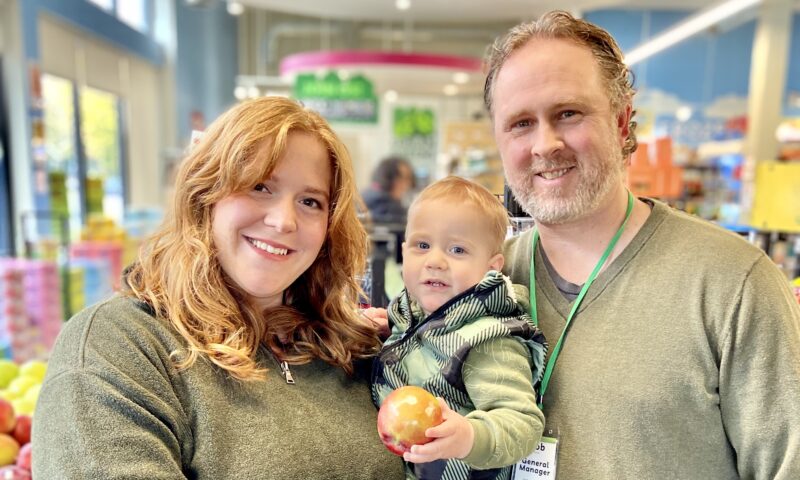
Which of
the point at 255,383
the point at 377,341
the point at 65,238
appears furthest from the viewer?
the point at 65,238

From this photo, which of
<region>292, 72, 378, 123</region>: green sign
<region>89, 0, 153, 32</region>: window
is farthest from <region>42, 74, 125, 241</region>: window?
<region>292, 72, 378, 123</region>: green sign

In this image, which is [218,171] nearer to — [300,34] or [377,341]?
[377,341]

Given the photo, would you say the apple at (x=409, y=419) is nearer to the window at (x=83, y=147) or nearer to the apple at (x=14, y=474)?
the apple at (x=14, y=474)

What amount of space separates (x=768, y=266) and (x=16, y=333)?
485 cm

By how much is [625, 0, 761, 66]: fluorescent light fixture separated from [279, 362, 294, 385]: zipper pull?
3889 mm

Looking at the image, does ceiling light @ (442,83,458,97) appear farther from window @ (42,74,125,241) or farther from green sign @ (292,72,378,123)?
window @ (42,74,125,241)

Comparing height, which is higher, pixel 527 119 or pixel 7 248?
pixel 527 119

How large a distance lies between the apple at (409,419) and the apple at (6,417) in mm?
1690

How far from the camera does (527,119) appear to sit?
150 centimetres

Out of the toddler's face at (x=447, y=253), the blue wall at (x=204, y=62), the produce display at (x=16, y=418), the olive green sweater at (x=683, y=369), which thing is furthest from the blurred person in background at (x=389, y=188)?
the blue wall at (x=204, y=62)

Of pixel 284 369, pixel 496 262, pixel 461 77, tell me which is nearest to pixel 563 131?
pixel 496 262

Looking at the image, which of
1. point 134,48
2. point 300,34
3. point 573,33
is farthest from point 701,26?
point 300,34

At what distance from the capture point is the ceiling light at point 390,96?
13.6 meters

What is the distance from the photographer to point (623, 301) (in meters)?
1.40
